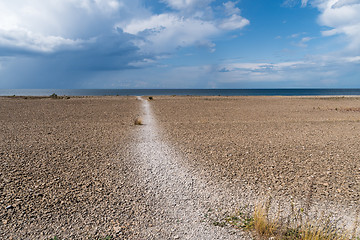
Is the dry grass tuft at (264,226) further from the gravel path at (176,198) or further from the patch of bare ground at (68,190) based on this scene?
the patch of bare ground at (68,190)

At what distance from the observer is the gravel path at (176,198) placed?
13.4 feet

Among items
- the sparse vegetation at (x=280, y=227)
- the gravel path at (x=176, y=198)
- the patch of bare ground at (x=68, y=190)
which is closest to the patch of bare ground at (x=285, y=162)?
the sparse vegetation at (x=280, y=227)

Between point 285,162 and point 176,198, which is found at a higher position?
point 285,162

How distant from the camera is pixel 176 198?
5.29 metres

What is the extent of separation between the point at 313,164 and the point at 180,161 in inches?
165

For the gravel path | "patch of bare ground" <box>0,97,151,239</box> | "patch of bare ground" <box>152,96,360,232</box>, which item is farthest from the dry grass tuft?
"patch of bare ground" <box>0,97,151,239</box>

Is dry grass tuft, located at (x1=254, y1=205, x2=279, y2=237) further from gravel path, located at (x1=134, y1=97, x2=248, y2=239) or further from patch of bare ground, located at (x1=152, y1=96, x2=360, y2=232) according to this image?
patch of bare ground, located at (x1=152, y1=96, x2=360, y2=232)

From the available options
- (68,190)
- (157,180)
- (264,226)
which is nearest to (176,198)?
(157,180)

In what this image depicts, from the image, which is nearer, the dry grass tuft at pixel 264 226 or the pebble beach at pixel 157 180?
the dry grass tuft at pixel 264 226

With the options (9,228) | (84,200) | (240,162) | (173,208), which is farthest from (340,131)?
(9,228)

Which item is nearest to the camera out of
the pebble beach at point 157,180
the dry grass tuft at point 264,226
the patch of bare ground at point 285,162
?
the dry grass tuft at point 264,226

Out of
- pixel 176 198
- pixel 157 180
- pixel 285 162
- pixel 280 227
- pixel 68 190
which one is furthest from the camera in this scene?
pixel 285 162

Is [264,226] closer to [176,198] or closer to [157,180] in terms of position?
[176,198]

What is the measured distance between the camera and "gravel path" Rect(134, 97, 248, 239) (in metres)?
4.10
